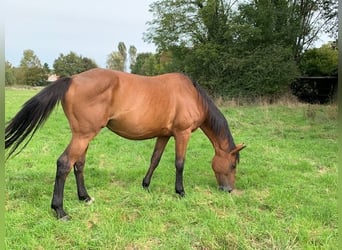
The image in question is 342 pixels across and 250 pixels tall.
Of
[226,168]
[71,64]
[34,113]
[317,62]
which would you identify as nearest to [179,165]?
[226,168]

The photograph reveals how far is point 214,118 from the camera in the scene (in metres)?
4.57

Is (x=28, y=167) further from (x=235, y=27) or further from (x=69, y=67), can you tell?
(x=69, y=67)

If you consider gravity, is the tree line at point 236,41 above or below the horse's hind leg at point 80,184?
above

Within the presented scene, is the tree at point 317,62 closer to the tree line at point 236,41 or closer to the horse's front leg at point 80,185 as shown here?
the tree line at point 236,41

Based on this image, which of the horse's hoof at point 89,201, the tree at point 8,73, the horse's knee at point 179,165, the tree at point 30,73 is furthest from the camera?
the tree at point 30,73

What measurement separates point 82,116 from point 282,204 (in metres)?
2.52

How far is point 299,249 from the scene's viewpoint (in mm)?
2791

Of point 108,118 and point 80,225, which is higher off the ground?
point 108,118

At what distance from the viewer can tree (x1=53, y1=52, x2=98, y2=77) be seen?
29641 mm

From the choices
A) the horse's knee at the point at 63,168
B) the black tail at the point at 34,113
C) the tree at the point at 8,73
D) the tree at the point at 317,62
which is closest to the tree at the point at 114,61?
the tree at the point at 8,73

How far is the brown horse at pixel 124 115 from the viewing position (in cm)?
337

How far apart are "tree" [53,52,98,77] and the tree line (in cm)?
1183

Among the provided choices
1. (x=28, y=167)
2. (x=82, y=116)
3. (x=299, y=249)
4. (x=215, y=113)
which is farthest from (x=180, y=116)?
(x=28, y=167)

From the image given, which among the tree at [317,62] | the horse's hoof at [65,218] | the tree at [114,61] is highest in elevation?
the tree at [114,61]
